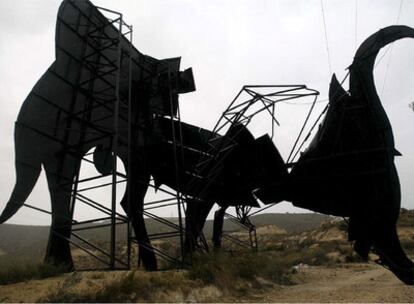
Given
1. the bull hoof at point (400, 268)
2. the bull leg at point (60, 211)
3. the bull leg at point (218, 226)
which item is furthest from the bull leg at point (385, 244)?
the bull leg at point (60, 211)

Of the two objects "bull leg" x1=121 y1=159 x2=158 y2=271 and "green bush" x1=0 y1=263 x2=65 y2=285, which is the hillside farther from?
"bull leg" x1=121 y1=159 x2=158 y2=271

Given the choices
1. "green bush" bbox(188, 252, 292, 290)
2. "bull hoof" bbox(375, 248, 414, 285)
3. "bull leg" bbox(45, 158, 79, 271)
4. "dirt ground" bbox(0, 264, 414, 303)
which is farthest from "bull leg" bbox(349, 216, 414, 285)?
"bull leg" bbox(45, 158, 79, 271)

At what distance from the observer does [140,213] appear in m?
12.3

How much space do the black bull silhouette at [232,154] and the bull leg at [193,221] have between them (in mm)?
40

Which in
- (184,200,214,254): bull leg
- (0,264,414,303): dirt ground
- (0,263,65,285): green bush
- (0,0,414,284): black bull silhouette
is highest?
(0,0,414,284): black bull silhouette

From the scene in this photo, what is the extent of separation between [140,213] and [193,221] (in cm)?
185

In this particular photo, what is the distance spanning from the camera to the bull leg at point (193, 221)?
12562 mm

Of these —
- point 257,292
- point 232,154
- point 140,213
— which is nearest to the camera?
point 257,292

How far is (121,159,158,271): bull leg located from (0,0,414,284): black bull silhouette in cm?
3

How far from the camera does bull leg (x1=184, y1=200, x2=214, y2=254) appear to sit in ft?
41.2

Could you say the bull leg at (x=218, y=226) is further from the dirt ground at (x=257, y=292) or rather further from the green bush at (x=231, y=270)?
the dirt ground at (x=257, y=292)

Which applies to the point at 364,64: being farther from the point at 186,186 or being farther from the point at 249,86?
the point at 186,186

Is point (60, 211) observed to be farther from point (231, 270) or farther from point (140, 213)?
point (231, 270)

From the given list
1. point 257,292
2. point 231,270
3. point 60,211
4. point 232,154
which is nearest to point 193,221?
point 231,270
